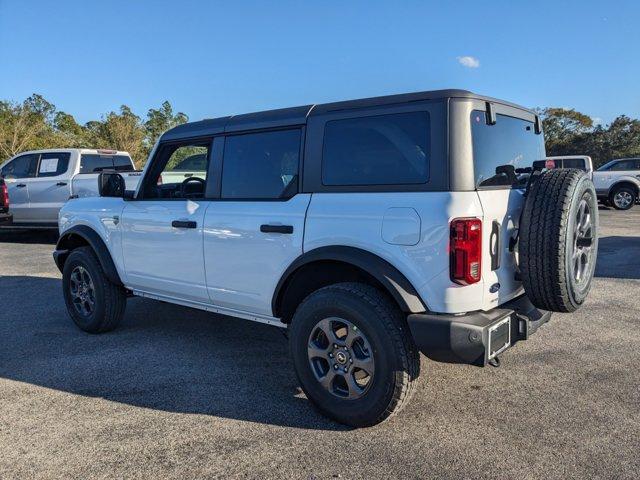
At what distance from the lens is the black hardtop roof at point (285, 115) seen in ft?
9.80

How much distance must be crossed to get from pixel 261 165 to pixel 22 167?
391 inches

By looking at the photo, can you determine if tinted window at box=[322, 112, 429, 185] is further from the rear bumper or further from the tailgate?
the rear bumper

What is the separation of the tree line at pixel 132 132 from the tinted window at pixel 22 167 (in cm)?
1827

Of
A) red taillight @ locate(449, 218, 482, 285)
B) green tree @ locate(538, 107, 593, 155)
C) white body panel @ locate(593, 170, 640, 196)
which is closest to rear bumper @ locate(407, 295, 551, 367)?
red taillight @ locate(449, 218, 482, 285)

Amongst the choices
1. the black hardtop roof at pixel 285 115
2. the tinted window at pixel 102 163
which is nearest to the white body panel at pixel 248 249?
the black hardtop roof at pixel 285 115

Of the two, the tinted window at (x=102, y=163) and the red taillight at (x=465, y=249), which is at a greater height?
the tinted window at (x=102, y=163)

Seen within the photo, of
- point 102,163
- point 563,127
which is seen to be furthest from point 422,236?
point 563,127

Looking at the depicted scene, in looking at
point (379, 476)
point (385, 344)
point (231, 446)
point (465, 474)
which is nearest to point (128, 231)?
point (231, 446)

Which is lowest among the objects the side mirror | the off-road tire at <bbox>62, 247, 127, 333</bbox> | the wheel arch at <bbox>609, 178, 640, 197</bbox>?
the off-road tire at <bbox>62, 247, 127, 333</bbox>

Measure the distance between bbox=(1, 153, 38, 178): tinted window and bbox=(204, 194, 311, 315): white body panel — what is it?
923 centimetres

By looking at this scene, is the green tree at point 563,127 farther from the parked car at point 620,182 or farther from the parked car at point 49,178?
the parked car at point 49,178

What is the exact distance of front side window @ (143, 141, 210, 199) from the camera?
14.1ft

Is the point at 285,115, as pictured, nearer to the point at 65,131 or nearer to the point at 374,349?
the point at 374,349

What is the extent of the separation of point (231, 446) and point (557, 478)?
169cm
